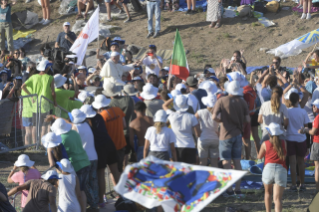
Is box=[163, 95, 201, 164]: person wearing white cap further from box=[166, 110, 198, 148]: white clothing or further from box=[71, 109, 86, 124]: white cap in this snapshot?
box=[71, 109, 86, 124]: white cap

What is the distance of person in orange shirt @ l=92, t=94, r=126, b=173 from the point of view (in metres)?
8.15

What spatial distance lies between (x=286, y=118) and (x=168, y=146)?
2217 mm

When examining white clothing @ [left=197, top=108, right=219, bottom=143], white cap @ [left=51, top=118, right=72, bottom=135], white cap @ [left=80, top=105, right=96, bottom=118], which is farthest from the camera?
white clothing @ [left=197, top=108, right=219, bottom=143]

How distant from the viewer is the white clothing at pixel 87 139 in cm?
757

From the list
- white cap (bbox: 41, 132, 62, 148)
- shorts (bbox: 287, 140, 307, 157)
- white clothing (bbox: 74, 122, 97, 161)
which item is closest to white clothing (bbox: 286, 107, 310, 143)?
shorts (bbox: 287, 140, 307, 157)

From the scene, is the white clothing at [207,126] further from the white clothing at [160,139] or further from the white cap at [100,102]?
the white cap at [100,102]

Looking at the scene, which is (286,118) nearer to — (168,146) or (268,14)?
(168,146)

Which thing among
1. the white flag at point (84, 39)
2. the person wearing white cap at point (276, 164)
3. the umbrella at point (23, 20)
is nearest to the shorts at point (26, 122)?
the white flag at point (84, 39)

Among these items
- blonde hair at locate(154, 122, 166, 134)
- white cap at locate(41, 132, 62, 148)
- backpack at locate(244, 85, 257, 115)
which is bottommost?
backpack at locate(244, 85, 257, 115)

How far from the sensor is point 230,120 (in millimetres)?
8406

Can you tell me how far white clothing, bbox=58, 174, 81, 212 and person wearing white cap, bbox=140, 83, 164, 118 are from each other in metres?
2.38

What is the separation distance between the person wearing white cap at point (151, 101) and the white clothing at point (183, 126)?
83 cm

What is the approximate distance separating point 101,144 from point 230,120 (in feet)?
7.04

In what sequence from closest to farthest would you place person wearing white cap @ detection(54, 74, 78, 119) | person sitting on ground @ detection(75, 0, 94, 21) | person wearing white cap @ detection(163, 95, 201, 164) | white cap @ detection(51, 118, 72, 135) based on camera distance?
white cap @ detection(51, 118, 72, 135) < person wearing white cap @ detection(163, 95, 201, 164) < person wearing white cap @ detection(54, 74, 78, 119) < person sitting on ground @ detection(75, 0, 94, 21)
